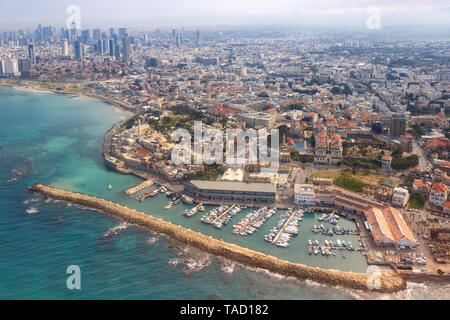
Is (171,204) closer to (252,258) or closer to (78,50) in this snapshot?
(252,258)

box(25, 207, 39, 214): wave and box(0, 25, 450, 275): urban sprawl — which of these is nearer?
box(0, 25, 450, 275): urban sprawl

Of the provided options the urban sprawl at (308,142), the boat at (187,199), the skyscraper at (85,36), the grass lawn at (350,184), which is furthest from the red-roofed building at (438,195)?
the skyscraper at (85,36)

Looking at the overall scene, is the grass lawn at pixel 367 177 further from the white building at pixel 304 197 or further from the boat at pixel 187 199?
the boat at pixel 187 199

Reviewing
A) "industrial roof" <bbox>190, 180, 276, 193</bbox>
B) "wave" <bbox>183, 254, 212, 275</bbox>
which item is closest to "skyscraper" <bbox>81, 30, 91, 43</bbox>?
"industrial roof" <bbox>190, 180, 276, 193</bbox>

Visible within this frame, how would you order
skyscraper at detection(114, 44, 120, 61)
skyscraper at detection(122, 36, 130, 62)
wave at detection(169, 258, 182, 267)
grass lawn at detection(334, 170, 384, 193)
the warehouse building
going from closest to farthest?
wave at detection(169, 258, 182, 267) < the warehouse building < grass lawn at detection(334, 170, 384, 193) < skyscraper at detection(122, 36, 130, 62) < skyscraper at detection(114, 44, 120, 61)

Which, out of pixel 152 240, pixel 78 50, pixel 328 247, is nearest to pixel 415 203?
pixel 328 247

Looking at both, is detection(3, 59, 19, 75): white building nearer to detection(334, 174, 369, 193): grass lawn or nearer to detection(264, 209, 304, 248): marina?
detection(334, 174, 369, 193): grass lawn
